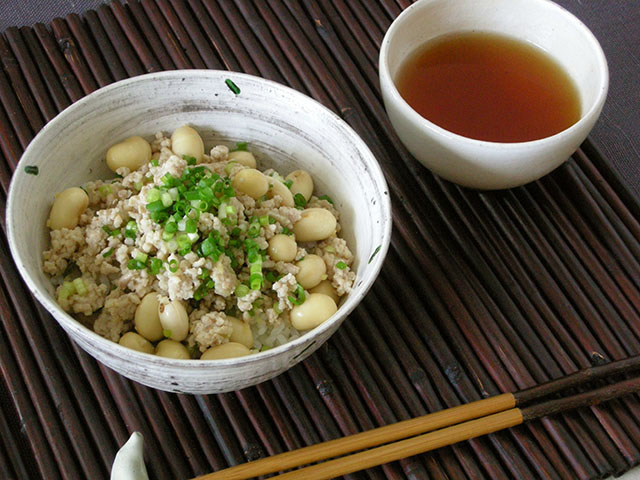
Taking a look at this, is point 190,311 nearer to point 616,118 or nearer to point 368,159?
point 368,159

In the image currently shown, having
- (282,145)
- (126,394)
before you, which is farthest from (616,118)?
(126,394)

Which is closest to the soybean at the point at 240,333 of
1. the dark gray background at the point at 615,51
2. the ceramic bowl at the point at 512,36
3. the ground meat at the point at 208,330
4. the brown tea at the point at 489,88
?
the ground meat at the point at 208,330

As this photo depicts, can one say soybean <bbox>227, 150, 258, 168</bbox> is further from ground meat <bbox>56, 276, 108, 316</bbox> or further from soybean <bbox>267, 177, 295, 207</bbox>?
ground meat <bbox>56, 276, 108, 316</bbox>

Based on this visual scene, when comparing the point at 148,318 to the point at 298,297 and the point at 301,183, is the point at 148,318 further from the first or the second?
the point at 301,183

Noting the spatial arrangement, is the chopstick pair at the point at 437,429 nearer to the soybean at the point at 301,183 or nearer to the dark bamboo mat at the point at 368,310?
the dark bamboo mat at the point at 368,310

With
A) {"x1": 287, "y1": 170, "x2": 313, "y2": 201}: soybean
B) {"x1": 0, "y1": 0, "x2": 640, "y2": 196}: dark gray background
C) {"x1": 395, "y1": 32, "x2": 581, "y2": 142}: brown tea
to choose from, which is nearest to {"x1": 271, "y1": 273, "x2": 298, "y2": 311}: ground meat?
{"x1": 287, "y1": 170, "x2": 313, "y2": 201}: soybean

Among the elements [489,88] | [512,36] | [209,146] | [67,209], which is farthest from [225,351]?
[512,36]

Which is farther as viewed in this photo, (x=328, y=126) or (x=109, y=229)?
(x=328, y=126)
